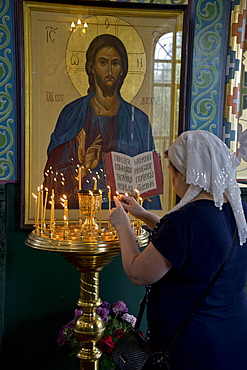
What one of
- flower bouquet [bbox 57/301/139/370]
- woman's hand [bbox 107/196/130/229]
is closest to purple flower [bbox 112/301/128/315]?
flower bouquet [bbox 57/301/139/370]

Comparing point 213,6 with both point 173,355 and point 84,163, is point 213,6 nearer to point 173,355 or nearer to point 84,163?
point 84,163

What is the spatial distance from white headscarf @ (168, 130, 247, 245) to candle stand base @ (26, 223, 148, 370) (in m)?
0.61

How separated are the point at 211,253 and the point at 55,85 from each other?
187 cm

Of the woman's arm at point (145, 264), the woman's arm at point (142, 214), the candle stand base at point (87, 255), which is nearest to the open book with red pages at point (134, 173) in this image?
the candle stand base at point (87, 255)

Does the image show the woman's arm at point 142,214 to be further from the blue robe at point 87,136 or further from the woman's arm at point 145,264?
the blue robe at point 87,136

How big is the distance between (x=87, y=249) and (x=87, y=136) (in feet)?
3.83

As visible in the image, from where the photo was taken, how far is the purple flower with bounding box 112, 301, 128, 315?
2.89 m

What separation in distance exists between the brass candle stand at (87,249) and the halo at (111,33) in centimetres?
102

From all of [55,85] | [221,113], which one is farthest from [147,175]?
[55,85]

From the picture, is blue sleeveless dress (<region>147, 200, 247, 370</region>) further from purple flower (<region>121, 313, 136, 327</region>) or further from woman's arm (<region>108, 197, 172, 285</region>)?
purple flower (<region>121, 313, 136, 327</region>)

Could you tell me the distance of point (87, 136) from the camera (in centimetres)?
284

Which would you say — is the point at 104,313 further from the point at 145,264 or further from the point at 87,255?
the point at 145,264

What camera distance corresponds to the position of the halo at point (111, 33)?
275 cm

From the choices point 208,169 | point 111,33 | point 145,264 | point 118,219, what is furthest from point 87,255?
point 111,33
